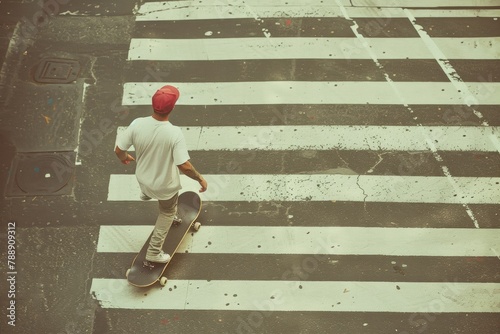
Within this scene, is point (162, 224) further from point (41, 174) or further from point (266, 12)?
point (266, 12)

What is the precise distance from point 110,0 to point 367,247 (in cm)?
612

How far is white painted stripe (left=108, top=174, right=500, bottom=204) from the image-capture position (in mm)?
7668

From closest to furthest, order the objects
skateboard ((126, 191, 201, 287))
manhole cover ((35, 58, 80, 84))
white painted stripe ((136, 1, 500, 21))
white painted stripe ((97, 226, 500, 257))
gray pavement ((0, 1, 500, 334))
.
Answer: gray pavement ((0, 1, 500, 334)) < skateboard ((126, 191, 201, 287)) < white painted stripe ((97, 226, 500, 257)) < manhole cover ((35, 58, 80, 84)) < white painted stripe ((136, 1, 500, 21))

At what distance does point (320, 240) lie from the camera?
7.31 m

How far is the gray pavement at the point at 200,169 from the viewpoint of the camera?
22.1 feet

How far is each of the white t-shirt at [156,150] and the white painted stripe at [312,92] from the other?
2700 mm

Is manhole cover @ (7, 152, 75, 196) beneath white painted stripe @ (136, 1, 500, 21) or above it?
beneath

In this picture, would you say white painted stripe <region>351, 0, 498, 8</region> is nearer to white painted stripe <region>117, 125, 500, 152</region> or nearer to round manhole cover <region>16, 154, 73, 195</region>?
white painted stripe <region>117, 125, 500, 152</region>

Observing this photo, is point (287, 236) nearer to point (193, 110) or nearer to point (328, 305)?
point (328, 305)

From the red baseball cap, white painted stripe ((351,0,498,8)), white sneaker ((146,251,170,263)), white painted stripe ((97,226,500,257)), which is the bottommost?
white painted stripe ((97,226,500,257))

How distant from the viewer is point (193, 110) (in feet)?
27.9

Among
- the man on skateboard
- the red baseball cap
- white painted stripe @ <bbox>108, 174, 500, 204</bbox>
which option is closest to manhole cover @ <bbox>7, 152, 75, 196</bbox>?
white painted stripe @ <bbox>108, 174, 500, 204</bbox>

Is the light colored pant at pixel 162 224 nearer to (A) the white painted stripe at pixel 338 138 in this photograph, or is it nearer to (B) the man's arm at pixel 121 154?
(B) the man's arm at pixel 121 154

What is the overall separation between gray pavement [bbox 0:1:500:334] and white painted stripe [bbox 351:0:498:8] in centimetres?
37
